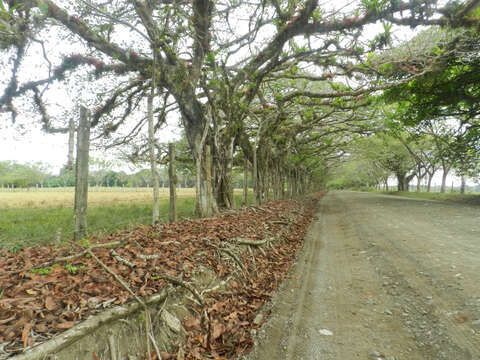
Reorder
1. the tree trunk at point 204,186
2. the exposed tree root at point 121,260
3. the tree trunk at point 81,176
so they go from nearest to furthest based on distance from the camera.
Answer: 1. the exposed tree root at point 121,260
2. the tree trunk at point 81,176
3. the tree trunk at point 204,186

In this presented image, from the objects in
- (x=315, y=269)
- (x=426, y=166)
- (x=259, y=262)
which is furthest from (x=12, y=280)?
(x=426, y=166)

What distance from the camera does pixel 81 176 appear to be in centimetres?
394

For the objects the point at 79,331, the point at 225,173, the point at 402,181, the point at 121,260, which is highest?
the point at 402,181

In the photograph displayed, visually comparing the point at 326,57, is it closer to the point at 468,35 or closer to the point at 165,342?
the point at 468,35

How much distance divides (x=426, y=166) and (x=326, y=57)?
31351mm

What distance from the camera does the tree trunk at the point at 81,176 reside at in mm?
3898

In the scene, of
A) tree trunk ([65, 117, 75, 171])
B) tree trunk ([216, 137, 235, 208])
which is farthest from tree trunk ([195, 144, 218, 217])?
tree trunk ([65, 117, 75, 171])

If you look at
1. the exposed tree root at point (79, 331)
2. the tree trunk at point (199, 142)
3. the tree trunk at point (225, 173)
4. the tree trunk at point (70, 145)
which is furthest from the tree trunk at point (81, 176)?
the tree trunk at point (225, 173)

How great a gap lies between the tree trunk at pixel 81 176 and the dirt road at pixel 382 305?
3.50 m

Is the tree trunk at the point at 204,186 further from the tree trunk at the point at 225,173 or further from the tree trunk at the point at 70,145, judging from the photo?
the tree trunk at the point at 70,145

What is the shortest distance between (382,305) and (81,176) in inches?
204

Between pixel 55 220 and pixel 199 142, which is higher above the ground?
pixel 199 142

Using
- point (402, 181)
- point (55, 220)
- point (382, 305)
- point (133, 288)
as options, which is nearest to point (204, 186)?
point (133, 288)

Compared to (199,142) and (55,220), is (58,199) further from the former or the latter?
(199,142)
